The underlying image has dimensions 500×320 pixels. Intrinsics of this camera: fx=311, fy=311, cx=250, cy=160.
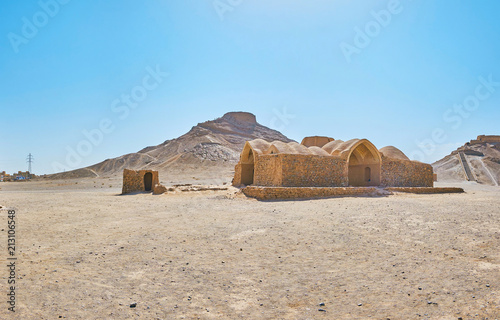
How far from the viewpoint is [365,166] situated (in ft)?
68.7

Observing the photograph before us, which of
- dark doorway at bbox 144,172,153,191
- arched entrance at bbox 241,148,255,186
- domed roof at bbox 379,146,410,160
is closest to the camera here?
arched entrance at bbox 241,148,255,186

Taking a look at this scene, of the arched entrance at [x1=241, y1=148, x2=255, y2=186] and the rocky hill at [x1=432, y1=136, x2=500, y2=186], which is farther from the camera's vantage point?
the rocky hill at [x1=432, y1=136, x2=500, y2=186]

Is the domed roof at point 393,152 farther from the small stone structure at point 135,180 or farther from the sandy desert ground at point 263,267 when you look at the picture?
the small stone structure at point 135,180

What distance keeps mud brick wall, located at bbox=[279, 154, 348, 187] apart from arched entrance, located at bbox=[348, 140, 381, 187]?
299 centimetres

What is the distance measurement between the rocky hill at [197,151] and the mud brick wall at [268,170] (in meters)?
35.6

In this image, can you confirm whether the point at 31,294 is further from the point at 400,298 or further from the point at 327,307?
the point at 400,298

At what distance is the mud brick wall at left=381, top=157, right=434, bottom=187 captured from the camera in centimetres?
1912

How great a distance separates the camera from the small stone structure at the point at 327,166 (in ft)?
51.5

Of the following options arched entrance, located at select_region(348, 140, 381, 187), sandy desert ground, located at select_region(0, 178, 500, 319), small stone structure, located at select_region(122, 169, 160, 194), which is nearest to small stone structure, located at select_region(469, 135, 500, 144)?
arched entrance, located at select_region(348, 140, 381, 187)

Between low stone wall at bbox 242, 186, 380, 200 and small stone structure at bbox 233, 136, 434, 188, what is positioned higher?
small stone structure at bbox 233, 136, 434, 188

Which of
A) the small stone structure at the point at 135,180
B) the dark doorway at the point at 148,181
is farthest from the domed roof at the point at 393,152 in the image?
the dark doorway at the point at 148,181

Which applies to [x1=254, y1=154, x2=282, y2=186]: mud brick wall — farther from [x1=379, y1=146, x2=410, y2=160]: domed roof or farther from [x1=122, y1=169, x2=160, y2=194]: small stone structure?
[x1=379, y1=146, x2=410, y2=160]: domed roof

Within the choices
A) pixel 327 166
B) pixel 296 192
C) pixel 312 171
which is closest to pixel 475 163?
pixel 327 166

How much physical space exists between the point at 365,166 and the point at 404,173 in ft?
7.90
